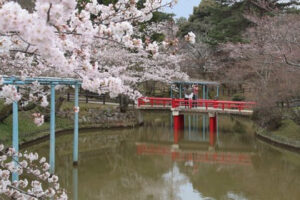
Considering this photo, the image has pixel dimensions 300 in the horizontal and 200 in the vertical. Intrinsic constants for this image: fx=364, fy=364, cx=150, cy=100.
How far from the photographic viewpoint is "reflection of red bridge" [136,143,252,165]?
10977 millimetres

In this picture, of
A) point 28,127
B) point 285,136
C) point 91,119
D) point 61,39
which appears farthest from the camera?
point 91,119

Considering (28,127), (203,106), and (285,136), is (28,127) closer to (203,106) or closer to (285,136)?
(203,106)

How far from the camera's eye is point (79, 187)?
25.9ft

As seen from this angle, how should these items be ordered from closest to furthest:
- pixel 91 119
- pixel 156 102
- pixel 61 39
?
pixel 61 39 → pixel 91 119 → pixel 156 102

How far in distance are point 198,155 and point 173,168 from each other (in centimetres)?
215

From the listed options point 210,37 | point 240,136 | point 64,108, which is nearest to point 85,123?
point 64,108

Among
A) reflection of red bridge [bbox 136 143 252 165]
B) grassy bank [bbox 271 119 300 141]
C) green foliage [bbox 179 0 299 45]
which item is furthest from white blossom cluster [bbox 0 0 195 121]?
green foliage [bbox 179 0 299 45]

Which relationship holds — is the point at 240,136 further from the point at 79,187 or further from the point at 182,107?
the point at 79,187

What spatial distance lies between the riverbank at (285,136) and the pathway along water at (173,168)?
401 millimetres

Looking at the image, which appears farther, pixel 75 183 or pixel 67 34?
pixel 75 183

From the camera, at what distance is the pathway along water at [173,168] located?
7.87 m

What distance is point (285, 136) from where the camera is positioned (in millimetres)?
12734

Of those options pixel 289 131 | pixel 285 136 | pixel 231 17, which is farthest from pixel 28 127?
pixel 231 17

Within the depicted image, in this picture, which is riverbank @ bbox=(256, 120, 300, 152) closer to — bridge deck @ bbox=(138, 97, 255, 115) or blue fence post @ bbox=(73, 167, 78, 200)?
bridge deck @ bbox=(138, 97, 255, 115)
